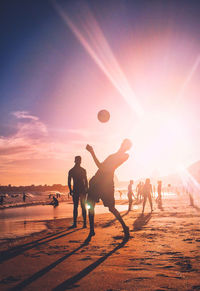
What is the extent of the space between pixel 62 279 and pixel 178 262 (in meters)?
1.82

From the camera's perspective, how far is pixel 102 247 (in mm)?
5305

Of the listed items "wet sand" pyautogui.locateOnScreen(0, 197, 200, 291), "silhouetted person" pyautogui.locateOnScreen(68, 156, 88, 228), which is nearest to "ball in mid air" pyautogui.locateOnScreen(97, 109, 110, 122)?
"silhouetted person" pyautogui.locateOnScreen(68, 156, 88, 228)

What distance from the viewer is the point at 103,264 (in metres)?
4.09

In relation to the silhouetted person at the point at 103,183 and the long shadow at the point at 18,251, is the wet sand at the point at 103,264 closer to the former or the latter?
the long shadow at the point at 18,251

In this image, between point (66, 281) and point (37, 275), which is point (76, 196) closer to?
point (37, 275)

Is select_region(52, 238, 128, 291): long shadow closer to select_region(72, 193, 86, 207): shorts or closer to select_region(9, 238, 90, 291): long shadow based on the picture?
select_region(9, 238, 90, 291): long shadow

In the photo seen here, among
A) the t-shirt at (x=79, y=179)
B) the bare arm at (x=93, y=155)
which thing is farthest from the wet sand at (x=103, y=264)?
the t-shirt at (x=79, y=179)

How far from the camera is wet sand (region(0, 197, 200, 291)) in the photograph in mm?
3236

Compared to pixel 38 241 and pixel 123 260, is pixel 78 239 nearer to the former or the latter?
pixel 38 241

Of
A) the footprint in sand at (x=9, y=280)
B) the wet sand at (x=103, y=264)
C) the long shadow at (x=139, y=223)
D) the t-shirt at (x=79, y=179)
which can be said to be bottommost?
the long shadow at (x=139, y=223)

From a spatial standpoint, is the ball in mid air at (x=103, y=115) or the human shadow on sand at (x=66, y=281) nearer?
the human shadow on sand at (x=66, y=281)

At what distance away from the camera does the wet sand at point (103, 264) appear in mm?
3236

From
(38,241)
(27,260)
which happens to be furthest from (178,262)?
(38,241)

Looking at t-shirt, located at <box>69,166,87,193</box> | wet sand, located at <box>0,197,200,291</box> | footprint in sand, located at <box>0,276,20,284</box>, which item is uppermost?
t-shirt, located at <box>69,166,87,193</box>
